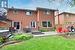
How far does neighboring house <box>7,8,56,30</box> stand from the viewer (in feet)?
141

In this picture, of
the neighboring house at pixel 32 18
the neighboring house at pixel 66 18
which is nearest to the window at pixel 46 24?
the neighboring house at pixel 32 18

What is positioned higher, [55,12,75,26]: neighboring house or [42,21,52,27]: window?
[55,12,75,26]: neighboring house

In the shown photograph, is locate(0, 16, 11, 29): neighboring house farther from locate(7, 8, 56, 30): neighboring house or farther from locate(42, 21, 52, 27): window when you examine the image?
locate(42, 21, 52, 27): window

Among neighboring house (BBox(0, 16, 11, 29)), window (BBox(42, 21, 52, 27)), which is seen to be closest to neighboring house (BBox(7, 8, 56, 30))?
window (BBox(42, 21, 52, 27))

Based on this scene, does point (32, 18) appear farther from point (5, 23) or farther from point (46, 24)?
point (5, 23)

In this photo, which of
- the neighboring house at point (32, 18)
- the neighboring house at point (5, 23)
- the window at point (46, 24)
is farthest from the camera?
the window at point (46, 24)

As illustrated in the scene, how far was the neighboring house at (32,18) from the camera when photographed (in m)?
43.1

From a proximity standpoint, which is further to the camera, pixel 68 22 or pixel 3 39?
pixel 68 22

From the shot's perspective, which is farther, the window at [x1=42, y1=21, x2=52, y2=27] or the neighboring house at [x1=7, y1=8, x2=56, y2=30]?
the window at [x1=42, y1=21, x2=52, y2=27]

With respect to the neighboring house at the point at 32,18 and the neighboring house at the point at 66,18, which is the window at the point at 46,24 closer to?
the neighboring house at the point at 32,18

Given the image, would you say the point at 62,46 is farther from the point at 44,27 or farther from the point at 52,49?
the point at 44,27

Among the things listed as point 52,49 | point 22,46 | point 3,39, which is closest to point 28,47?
point 22,46

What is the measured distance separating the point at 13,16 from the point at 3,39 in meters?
24.7

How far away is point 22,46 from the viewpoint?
51.6ft
